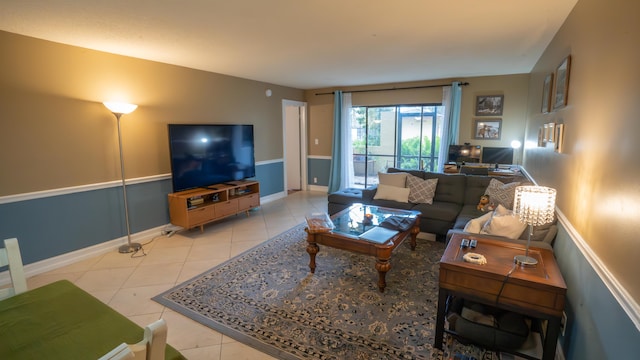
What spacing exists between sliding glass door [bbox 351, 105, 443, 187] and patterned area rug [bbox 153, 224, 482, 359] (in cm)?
324

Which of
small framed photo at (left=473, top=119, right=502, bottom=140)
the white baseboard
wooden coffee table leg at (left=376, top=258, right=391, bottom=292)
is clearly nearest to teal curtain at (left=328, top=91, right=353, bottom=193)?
the white baseboard

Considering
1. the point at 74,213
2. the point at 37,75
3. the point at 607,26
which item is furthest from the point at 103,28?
the point at 607,26

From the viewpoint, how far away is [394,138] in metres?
6.82

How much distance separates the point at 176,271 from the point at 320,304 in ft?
5.50

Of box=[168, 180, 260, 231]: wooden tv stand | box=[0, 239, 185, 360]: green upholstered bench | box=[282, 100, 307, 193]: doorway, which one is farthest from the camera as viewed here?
box=[282, 100, 307, 193]: doorway

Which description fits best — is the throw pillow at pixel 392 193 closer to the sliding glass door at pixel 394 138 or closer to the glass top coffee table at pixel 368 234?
the glass top coffee table at pixel 368 234

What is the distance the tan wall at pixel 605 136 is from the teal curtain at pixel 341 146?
4568 mm

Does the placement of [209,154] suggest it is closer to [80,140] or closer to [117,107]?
[117,107]

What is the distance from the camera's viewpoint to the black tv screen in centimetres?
531

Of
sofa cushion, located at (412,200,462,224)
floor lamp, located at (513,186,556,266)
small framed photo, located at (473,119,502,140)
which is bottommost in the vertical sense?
sofa cushion, located at (412,200,462,224)

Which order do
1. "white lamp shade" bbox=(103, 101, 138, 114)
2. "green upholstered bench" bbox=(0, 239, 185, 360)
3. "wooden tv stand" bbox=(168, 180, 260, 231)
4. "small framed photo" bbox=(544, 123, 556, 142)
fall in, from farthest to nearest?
1. "wooden tv stand" bbox=(168, 180, 260, 231)
2. "white lamp shade" bbox=(103, 101, 138, 114)
3. "small framed photo" bbox=(544, 123, 556, 142)
4. "green upholstered bench" bbox=(0, 239, 185, 360)

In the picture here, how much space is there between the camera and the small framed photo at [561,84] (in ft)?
7.95

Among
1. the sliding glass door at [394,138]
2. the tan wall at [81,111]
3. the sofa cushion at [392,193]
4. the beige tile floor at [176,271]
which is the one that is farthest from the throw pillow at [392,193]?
the tan wall at [81,111]

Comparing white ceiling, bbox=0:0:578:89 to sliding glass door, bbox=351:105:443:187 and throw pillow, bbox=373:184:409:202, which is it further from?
sliding glass door, bbox=351:105:443:187
